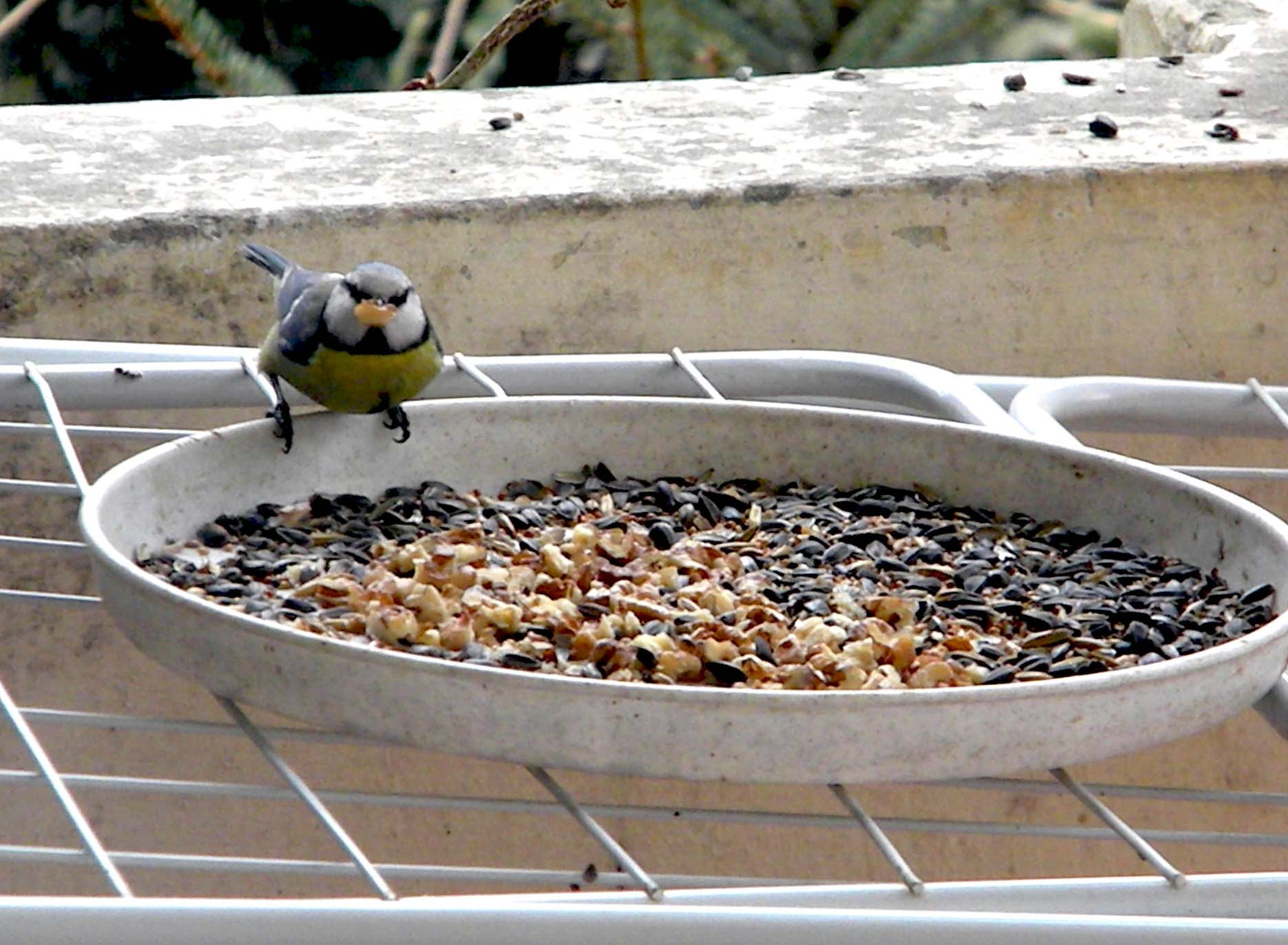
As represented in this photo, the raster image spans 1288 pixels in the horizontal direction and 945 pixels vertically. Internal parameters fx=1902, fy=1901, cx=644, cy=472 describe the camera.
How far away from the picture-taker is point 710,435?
1.36 metres

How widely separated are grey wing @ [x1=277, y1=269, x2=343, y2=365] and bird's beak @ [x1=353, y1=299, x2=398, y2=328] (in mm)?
31

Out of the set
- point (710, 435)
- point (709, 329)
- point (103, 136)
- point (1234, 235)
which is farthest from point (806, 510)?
point (103, 136)

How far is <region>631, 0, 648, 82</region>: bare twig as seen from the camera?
11.0 feet

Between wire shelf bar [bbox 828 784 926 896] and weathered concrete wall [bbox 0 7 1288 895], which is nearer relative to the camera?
wire shelf bar [bbox 828 784 926 896]

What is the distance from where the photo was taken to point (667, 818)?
1033mm

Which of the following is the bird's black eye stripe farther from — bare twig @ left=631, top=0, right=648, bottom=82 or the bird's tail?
bare twig @ left=631, top=0, right=648, bottom=82

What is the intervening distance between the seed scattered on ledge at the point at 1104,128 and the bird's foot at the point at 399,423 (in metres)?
1.19

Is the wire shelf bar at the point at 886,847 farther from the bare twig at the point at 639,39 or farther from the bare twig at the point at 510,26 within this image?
the bare twig at the point at 639,39

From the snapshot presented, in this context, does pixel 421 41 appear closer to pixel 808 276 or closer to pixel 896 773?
pixel 808 276

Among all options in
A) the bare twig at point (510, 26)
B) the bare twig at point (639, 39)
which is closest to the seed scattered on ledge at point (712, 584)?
the bare twig at point (510, 26)

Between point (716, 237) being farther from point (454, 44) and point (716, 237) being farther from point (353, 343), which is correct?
point (454, 44)

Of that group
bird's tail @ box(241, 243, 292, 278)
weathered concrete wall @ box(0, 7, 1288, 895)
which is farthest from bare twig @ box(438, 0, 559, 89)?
bird's tail @ box(241, 243, 292, 278)

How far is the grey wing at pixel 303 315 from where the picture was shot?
5.07ft

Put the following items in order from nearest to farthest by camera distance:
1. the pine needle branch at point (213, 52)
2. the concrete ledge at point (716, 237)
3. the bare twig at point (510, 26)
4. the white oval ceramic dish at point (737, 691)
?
the white oval ceramic dish at point (737, 691) < the concrete ledge at point (716, 237) < the bare twig at point (510, 26) < the pine needle branch at point (213, 52)
